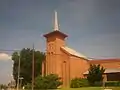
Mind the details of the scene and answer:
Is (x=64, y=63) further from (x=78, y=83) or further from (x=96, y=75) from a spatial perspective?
(x=96, y=75)

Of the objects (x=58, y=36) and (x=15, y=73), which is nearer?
(x=58, y=36)

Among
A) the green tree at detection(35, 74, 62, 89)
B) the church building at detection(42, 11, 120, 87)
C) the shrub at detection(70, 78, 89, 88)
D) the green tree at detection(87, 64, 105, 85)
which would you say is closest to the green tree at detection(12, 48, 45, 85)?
the church building at detection(42, 11, 120, 87)

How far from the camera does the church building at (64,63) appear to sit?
46.4 meters

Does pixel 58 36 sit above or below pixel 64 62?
above

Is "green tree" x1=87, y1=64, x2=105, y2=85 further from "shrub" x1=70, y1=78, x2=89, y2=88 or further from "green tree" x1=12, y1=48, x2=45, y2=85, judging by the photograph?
"green tree" x1=12, y1=48, x2=45, y2=85

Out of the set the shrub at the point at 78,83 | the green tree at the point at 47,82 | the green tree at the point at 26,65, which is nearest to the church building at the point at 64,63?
the shrub at the point at 78,83

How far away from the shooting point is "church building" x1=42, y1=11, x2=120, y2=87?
152ft

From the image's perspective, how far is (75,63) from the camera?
48.1 metres

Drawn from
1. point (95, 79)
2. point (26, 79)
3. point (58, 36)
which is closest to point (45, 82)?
point (95, 79)

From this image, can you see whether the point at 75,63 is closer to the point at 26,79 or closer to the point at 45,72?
the point at 45,72

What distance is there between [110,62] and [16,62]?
1897 cm

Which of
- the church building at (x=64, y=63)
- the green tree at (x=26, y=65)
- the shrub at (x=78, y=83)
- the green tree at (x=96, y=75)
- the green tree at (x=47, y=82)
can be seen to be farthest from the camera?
the green tree at (x=26, y=65)

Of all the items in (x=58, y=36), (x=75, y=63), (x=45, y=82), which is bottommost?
(x=45, y=82)

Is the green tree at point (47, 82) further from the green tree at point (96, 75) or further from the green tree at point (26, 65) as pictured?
the green tree at point (26, 65)
